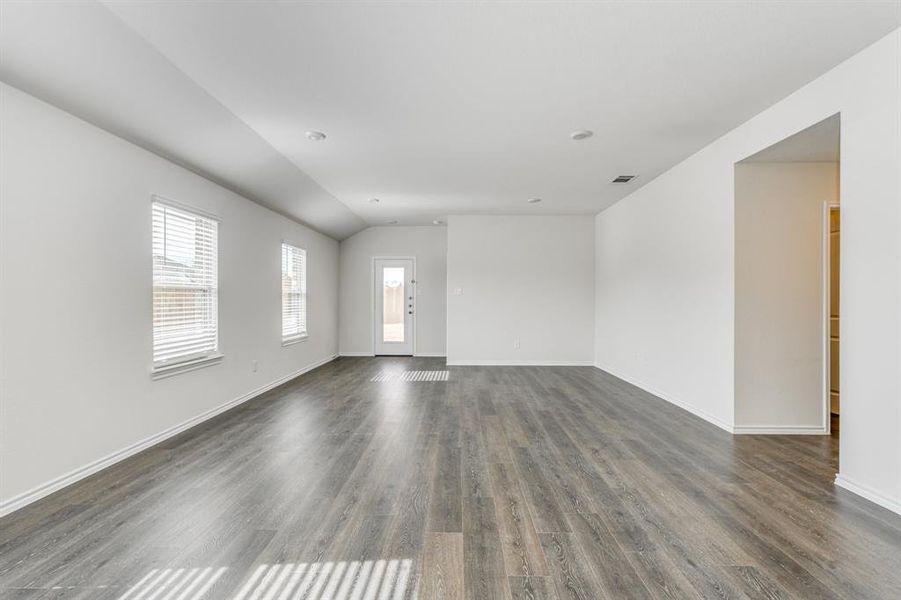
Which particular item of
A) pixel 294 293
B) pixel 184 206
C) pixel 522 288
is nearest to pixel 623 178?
pixel 522 288

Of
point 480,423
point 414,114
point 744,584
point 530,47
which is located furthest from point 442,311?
point 744,584

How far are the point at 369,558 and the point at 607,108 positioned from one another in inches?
127

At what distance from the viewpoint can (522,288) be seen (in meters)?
6.97

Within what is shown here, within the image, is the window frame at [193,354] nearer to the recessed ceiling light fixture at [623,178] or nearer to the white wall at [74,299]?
the white wall at [74,299]

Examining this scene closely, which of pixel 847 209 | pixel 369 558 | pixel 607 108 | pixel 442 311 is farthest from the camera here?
pixel 442 311

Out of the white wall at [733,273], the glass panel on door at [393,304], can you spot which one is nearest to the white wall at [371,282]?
the glass panel on door at [393,304]

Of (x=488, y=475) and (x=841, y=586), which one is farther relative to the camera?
(x=488, y=475)

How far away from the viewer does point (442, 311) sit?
8.23 meters

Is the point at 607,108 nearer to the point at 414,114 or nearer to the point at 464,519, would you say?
the point at 414,114

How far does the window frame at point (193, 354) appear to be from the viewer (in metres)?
3.25

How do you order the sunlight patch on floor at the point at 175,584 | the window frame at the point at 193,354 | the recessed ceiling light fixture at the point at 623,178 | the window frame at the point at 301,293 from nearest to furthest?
the sunlight patch on floor at the point at 175,584, the window frame at the point at 193,354, the recessed ceiling light fixture at the point at 623,178, the window frame at the point at 301,293

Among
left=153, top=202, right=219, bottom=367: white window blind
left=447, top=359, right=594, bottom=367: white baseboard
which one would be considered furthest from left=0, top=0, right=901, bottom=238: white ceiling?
left=447, top=359, right=594, bottom=367: white baseboard

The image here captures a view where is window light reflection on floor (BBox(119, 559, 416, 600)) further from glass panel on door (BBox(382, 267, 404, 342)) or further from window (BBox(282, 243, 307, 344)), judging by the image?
glass panel on door (BBox(382, 267, 404, 342))

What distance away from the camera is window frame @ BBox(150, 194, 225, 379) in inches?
128
